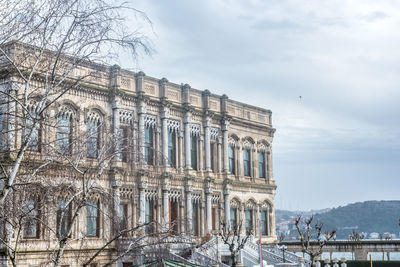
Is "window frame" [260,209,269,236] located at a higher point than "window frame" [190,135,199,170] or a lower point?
lower

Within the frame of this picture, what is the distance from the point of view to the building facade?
31578 mm

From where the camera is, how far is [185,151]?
3772 centimetres

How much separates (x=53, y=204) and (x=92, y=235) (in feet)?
57.7

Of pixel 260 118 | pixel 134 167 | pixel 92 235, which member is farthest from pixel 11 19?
pixel 260 118

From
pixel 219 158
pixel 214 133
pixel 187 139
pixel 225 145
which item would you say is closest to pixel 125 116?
pixel 187 139

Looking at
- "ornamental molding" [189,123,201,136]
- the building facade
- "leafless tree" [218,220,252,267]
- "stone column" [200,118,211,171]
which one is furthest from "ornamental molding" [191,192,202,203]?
"ornamental molding" [189,123,201,136]

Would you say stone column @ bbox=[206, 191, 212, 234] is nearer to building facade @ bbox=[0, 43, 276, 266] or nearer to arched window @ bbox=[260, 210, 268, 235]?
building facade @ bbox=[0, 43, 276, 266]

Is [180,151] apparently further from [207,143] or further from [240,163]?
[240,163]

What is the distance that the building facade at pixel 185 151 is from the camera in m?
31.6

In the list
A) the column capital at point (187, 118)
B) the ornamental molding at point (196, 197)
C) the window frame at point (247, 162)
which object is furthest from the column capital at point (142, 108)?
the window frame at point (247, 162)

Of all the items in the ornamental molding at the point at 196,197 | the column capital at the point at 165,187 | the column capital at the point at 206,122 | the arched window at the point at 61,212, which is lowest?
the arched window at the point at 61,212

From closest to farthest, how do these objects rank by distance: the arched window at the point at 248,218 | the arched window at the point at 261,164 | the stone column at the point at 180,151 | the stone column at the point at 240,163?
the stone column at the point at 180,151 → the stone column at the point at 240,163 → the arched window at the point at 248,218 → the arched window at the point at 261,164

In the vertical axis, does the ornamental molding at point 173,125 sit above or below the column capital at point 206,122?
below

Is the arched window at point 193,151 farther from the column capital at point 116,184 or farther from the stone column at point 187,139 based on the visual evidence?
the column capital at point 116,184
